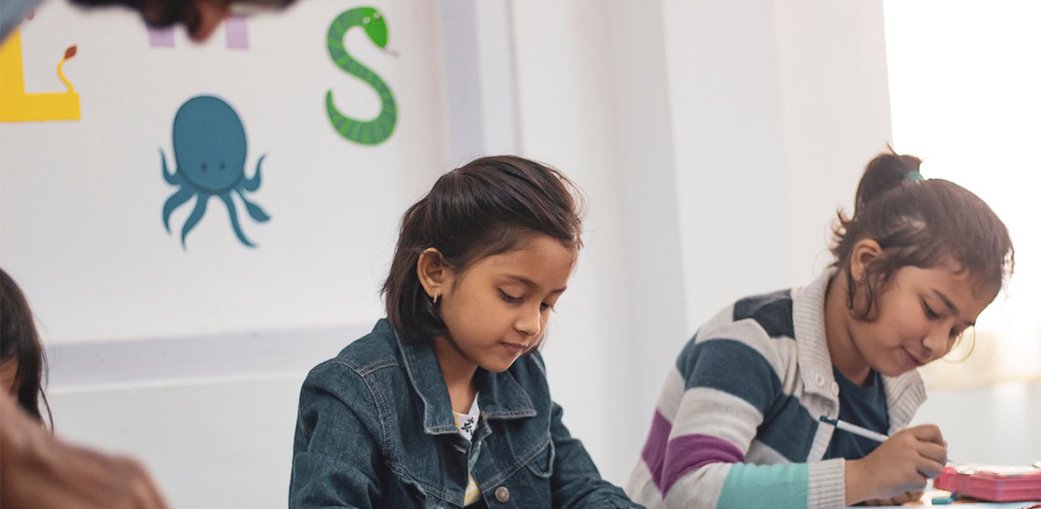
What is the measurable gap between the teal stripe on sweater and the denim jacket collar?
237 millimetres

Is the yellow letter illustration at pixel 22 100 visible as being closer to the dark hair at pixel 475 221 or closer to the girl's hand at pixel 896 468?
the dark hair at pixel 475 221

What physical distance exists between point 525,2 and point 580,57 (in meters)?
0.15

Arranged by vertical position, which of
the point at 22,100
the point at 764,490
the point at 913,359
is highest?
the point at 22,100

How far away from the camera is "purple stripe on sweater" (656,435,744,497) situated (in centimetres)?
134

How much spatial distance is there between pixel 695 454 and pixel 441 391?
329 mm

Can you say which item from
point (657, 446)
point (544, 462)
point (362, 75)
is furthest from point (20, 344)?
point (362, 75)

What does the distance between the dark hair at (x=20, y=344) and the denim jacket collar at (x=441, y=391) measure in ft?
1.16

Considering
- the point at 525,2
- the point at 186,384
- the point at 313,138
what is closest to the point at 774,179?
the point at 525,2

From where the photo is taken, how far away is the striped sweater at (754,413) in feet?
4.32

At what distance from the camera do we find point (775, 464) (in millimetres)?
1392

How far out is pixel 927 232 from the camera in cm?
145

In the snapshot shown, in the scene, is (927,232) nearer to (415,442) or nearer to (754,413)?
(754,413)

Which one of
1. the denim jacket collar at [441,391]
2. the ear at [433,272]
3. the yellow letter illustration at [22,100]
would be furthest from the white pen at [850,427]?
the yellow letter illustration at [22,100]

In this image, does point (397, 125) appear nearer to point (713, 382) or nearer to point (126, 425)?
point (126, 425)
